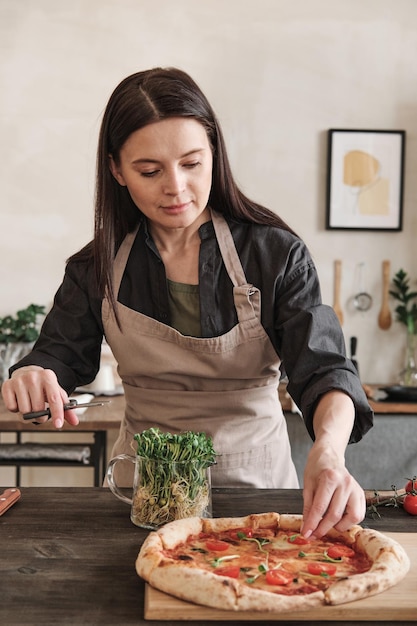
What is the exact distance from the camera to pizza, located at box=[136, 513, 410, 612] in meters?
1.05

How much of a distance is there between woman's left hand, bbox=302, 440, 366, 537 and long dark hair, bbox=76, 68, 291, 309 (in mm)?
798

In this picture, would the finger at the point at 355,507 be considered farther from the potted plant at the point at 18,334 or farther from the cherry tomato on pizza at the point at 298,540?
the potted plant at the point at 18,334

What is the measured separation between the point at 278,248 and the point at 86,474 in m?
2.30

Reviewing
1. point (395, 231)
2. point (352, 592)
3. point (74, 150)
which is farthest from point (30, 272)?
point (352, 592)

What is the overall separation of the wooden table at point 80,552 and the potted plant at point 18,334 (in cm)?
204

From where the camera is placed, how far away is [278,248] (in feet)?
5.88

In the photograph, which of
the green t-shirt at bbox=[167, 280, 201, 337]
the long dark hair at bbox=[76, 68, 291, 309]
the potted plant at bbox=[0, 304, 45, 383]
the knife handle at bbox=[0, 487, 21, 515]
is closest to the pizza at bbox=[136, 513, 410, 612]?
the knife handle at bbox=[0, 487, 21, 515]

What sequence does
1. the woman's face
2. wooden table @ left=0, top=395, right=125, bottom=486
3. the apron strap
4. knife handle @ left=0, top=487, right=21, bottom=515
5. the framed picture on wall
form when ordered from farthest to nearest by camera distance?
the framed picture on wall → wooden table @ left=0, top=395, right=125, bottom=486 → the apron strap → the woman's face → knife handle @ left=0, top=487, right=21, bottom=515

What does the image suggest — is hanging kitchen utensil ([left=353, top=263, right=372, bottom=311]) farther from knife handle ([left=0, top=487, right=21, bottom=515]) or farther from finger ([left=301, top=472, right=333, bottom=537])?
finger ([left=301, top=472, right=333, bottom=537])

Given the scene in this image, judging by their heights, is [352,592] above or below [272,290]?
below

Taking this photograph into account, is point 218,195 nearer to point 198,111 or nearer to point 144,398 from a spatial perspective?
point 198,111

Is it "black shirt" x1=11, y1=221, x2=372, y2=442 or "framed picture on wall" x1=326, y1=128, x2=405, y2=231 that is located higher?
"framed picture on wall" x1=326, y1=128, x2=405, y2=231

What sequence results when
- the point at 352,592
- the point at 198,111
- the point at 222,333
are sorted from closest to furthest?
the point at 352,592
the point at 198,111
the point at 222,333

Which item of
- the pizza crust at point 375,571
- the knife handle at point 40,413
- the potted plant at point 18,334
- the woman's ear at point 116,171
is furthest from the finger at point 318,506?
the potted plant at point 18,334
